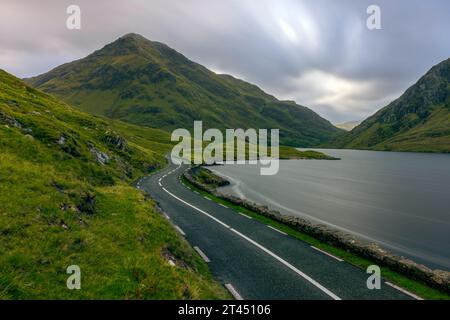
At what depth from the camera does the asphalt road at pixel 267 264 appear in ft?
48.9

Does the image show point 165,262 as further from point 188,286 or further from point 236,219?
point 236,219

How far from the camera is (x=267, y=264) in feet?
60.2

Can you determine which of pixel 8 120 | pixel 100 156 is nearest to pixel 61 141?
pixel 8 120

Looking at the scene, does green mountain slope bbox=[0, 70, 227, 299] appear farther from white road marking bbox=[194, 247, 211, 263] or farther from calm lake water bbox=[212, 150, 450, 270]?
calm lake water bbox=[212, 150, 450, 270]

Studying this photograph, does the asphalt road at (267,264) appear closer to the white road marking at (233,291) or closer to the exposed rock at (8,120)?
the white road marking at (233,291)

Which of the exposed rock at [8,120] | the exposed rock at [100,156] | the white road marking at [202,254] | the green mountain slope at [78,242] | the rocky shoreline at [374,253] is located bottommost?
the white road marking at [202,254]

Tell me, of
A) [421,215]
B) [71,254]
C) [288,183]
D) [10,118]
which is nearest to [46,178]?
[71,254]

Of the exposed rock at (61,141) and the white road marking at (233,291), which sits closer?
the white road marking at (233,291)

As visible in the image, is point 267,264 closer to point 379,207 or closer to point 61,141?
point 61,141


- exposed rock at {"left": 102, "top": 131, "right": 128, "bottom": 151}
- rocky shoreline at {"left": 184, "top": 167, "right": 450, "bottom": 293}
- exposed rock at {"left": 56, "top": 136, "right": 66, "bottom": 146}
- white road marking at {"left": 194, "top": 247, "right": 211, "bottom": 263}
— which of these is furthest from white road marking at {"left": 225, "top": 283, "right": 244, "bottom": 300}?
exposed rock at {"left": 102, "top": 131, "right": 128, "bottom": 151}

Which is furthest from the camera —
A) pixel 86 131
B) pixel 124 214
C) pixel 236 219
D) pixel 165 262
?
pixel 86 131

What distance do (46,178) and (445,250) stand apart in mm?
43406

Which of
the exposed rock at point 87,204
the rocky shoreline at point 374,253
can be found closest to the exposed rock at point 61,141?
the exposed rock at point 87,204

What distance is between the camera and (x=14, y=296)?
10125mm
